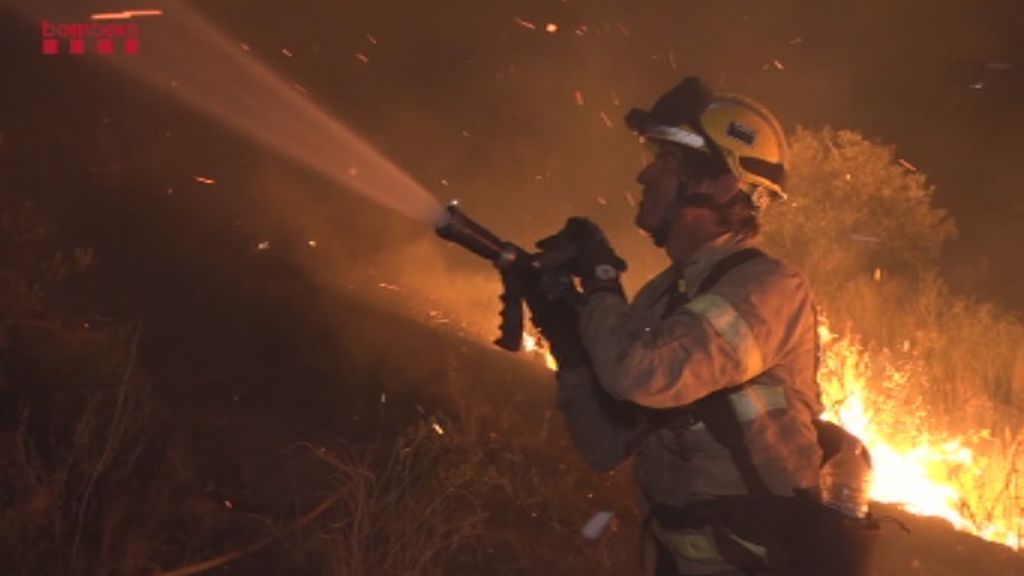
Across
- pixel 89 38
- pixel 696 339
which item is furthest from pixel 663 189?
pixel 89 38

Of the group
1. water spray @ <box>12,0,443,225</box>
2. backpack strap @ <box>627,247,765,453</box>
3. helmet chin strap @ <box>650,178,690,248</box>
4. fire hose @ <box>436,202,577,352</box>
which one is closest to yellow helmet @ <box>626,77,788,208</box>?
helmet chin strap @ <box>650,178,690,248</box>

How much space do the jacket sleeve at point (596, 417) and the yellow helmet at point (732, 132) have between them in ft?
2.43

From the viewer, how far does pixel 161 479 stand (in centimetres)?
542

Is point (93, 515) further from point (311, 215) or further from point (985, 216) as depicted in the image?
point (985, 216)

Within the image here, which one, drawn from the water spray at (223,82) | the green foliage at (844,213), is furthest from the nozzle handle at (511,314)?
the water spray at (223,82)

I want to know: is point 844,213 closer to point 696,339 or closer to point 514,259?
point 514,259

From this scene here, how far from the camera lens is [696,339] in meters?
2.23

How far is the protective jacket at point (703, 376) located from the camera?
223cm

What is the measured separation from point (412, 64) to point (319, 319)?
359 inches

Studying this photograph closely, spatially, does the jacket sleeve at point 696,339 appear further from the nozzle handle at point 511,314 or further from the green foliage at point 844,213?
the green foliage at point 844,213

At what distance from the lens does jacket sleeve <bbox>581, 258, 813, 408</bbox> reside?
2209 millimetres

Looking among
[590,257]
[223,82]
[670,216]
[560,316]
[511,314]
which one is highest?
[670,216]

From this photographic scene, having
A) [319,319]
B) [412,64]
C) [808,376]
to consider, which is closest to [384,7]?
[412,64]

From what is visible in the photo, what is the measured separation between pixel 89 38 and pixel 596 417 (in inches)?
546
